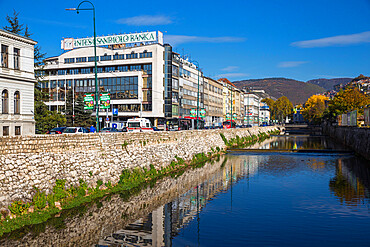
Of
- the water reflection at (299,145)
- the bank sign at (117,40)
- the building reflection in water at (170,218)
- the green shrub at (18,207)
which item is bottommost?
the building reflection in water at (170,218)

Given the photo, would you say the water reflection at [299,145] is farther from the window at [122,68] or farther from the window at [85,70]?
the window at [85,70]

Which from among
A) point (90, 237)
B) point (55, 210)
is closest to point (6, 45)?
point (55, 210)

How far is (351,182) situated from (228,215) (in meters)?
16.3

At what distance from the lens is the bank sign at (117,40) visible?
96938mm

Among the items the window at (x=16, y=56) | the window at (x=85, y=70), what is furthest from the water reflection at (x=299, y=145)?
the window at (x=85, y=70)

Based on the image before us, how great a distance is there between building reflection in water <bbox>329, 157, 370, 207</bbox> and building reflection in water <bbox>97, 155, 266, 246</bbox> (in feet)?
27.6

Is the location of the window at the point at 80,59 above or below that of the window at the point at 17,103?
above

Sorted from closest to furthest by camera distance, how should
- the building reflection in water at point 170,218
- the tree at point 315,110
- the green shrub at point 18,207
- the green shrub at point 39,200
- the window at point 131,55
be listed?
the green shrub at point 18,207, the building reflection in water at point 170,218, the green shrub at point 39,200, the window at point 131,55, the tree at point 315,110

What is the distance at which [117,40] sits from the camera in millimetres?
100125

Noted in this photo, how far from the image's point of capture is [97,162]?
24812mm

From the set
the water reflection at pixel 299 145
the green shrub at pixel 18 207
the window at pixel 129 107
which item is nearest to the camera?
the green shrub at pixel 18 207

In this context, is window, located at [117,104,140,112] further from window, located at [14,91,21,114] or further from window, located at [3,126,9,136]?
window, located at [3,126,9,136]

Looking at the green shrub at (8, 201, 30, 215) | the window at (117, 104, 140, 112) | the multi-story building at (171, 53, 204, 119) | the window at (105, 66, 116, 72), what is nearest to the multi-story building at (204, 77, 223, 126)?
the multi-story building at (171, 53, 204, 119)

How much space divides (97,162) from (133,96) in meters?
72.8
